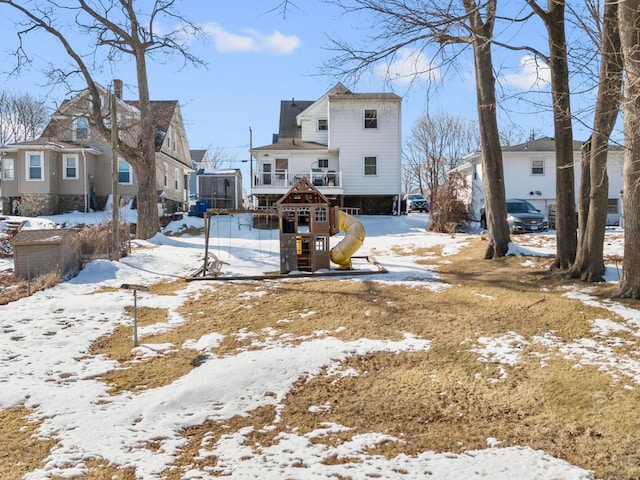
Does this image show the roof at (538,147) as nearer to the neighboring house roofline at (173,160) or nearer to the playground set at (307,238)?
the playground set at (307,238)

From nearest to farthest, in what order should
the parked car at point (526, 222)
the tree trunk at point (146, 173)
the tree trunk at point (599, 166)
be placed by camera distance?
the tree trunk at point (599, 166)
the tree trunk at point (146, 173)
the parked car at point (526, 222)

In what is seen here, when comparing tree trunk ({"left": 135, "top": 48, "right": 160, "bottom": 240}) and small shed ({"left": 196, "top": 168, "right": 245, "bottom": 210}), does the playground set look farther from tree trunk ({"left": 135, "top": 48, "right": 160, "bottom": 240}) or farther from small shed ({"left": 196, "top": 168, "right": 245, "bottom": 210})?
small shed ({"left": 196, "top": 168, "right": 245, "bottom": 210})

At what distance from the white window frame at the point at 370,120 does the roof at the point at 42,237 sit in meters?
20.2

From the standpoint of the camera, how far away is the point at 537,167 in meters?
28.8

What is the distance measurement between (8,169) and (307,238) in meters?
24.3

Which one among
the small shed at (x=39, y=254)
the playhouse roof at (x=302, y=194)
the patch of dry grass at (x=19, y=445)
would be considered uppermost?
the playhouse roof at (x=302, y=194)

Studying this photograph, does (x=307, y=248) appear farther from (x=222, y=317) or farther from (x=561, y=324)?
(x=561, y=324)

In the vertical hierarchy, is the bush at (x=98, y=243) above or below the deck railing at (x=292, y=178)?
below

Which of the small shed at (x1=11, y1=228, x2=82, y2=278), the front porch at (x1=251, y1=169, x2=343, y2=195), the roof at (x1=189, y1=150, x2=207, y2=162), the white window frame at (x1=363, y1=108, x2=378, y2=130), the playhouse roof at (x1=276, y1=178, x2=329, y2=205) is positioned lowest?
the small shed at (x1=11, y1=228, x2=82, y2=278)

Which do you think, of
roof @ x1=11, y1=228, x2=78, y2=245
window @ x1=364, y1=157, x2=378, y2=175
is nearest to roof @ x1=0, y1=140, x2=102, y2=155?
window @ x1=364, y1=157, x2=378, y2=175

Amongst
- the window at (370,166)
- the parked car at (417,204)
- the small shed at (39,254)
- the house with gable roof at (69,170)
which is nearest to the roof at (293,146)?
the window at (370,166)

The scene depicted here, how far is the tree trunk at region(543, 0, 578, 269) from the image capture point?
1079cm

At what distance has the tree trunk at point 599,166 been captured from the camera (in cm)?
883

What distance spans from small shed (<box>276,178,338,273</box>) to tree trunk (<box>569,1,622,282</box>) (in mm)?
5836
